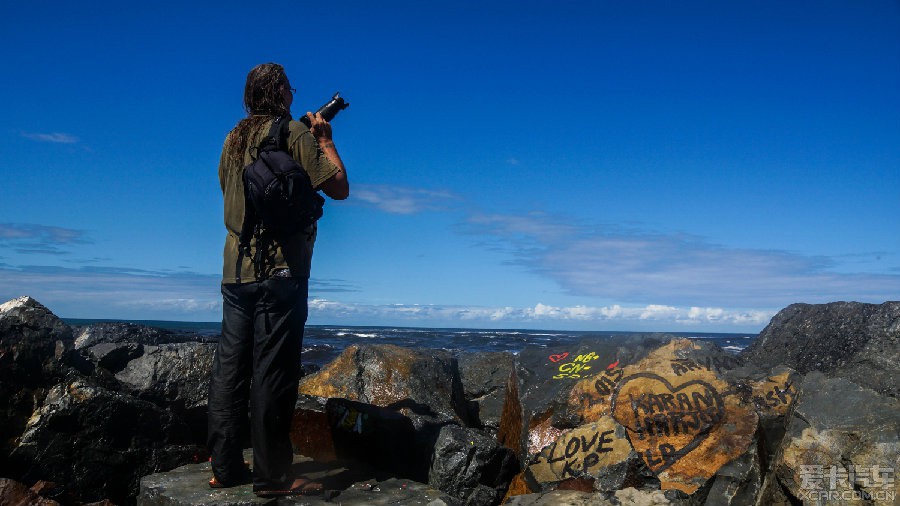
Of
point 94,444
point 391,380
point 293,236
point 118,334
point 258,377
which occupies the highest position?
point 293,236

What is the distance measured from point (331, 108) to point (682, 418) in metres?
3.19

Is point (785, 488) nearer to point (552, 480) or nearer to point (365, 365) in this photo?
point (552, 480)

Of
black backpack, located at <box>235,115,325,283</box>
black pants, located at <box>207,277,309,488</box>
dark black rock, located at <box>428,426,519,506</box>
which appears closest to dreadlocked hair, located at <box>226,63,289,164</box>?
black backpack, located at <box>235,115,325,283</box>

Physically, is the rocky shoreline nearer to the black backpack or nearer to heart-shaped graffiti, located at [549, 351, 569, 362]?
heart-shaped graffiti, located at [549, 351, 569, 362]

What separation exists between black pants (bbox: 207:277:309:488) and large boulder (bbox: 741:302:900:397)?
17.8 ft

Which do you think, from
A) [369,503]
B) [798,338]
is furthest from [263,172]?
[798,338]

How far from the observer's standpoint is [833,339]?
7.78m

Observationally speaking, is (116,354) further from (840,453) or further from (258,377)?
(840,453)

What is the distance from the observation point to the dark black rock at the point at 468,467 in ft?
13.8

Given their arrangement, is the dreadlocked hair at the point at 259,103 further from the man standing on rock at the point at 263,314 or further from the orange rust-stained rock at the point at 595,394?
the orange rust-stained rock at the point at 595,394

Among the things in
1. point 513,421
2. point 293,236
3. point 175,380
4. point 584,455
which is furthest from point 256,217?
point 513,421

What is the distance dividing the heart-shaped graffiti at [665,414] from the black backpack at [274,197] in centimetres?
269

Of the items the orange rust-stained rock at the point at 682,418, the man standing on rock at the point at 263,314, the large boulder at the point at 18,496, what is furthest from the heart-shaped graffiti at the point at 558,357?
the large boulder at the point at 18,496

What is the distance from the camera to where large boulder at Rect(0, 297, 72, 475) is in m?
4.19
